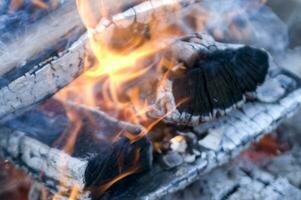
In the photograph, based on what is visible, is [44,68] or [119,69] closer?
[44,68]

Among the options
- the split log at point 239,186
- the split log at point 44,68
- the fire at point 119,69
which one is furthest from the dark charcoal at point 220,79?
the split log at point 44,68

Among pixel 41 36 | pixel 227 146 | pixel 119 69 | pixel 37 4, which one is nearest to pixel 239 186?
pixel 227 146

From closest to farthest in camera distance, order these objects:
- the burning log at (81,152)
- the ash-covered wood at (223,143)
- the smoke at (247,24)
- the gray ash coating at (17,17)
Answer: the burning log at (81,152)
the gray ash coating at (17,17)
the ash-covered wood at (223,143)
the smoke at (247,24)

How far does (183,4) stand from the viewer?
2865 mm

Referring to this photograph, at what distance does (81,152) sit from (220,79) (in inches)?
39.2

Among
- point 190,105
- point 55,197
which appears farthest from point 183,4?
point 55,197

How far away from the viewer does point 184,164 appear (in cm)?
246

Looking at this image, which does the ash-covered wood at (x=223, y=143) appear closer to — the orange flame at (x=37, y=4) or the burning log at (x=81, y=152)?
the burning log at (x=81, y=152)

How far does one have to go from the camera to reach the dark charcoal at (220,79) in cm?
257

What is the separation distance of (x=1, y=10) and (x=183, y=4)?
1.14 metres

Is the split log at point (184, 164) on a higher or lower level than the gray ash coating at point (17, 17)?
lower

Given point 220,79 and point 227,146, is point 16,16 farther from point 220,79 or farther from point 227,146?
point 227,146

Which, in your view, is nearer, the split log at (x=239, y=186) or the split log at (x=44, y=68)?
the split log at (x=44, y=68)

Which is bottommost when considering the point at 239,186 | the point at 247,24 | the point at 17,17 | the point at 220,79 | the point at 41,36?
the point at 239,186
